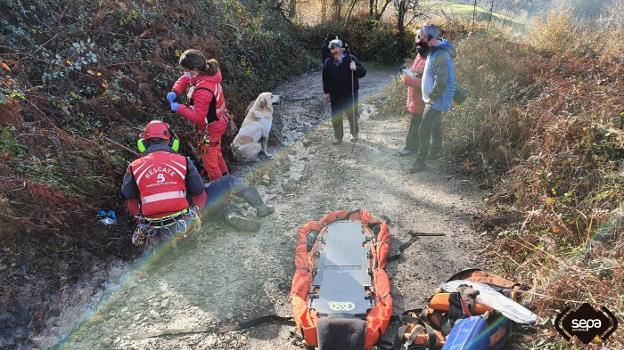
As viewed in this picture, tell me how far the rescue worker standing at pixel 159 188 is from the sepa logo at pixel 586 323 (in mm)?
3597

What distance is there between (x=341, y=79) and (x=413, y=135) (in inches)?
60.9

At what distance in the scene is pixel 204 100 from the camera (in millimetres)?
5254

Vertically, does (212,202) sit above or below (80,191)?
below

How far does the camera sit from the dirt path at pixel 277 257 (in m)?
3.89

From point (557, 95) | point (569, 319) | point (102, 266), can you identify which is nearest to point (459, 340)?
→ point (569, 319)

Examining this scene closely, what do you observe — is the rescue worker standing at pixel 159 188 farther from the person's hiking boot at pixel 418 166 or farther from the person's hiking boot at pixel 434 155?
the person's hiking boot at pixel 434 155

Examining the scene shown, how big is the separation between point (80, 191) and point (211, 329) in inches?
91.2

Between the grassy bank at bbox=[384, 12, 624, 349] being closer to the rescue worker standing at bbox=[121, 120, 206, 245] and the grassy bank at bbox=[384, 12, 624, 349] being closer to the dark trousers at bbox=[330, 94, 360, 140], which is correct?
the dark trousers at bbox=[330, 94, 360, 140]

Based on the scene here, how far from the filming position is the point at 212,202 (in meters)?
5.29

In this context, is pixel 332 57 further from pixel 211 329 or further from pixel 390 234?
pixel 211 329

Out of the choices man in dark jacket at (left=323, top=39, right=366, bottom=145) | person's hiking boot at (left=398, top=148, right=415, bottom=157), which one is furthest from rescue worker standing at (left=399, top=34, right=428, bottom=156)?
man in dark jacket at (left=323, top=39, right=366, bottom=145)

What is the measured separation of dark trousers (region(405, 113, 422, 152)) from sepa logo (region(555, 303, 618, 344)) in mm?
4074

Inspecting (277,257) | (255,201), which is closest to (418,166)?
(255,201)

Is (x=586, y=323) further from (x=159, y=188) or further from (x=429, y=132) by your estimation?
(x=159, y=188)
